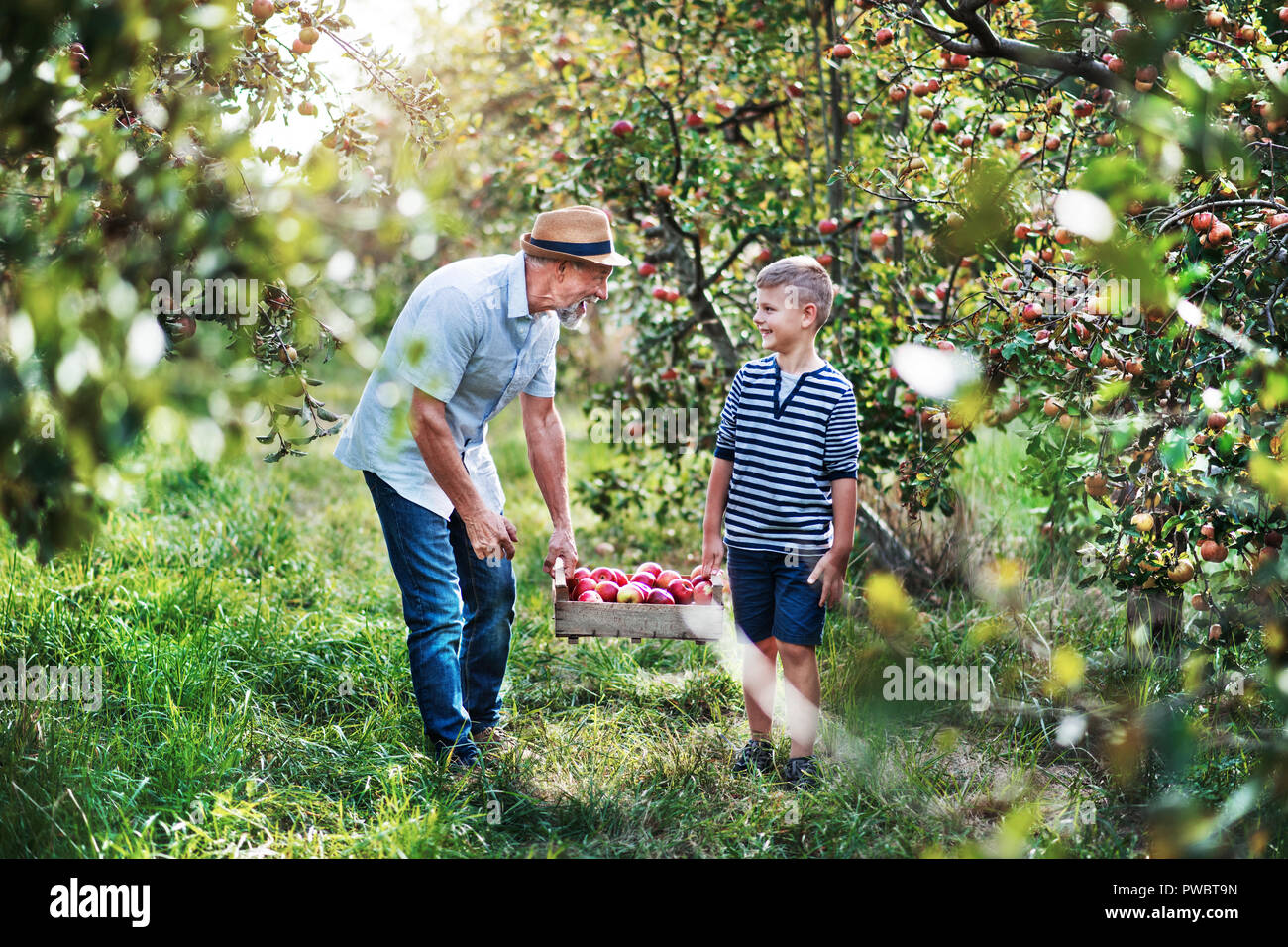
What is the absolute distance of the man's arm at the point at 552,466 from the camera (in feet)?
11.1

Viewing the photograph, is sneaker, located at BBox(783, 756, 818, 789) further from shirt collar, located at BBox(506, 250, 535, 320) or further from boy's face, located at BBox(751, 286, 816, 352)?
shirt collar, located at BBox(506, 250, 535, 320)

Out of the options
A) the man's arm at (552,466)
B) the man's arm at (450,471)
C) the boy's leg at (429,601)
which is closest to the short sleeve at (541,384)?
the man's arm at (552,466)

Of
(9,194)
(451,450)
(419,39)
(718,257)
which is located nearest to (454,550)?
(451,450)

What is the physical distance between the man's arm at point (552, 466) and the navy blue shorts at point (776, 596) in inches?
21.0

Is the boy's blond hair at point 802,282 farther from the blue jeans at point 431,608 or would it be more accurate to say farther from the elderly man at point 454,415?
the blue jeans at point 431,608

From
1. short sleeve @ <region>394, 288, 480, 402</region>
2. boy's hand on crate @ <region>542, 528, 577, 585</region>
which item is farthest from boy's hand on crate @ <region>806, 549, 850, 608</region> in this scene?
short sleeve @ <region>394, 288, 480, 402</region>

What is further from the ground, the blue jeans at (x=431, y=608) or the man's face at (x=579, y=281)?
the man's face at (x=579, y=281)

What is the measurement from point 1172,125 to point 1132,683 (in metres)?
2.95

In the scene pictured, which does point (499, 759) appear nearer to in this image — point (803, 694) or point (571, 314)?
point (803, 694)

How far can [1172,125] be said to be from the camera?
2.96ft

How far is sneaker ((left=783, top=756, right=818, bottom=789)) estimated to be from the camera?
10.1ft

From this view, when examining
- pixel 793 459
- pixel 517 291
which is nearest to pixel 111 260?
pixel 517 291

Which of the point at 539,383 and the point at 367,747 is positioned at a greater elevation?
the point at 539,383
